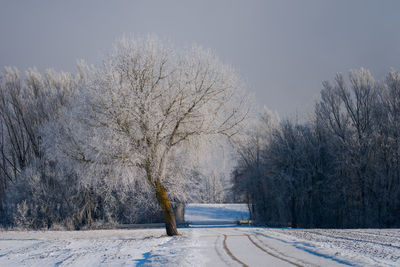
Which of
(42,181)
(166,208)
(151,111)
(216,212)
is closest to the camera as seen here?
(151,111)

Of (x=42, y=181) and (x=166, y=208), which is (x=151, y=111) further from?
(x=42, y=181)

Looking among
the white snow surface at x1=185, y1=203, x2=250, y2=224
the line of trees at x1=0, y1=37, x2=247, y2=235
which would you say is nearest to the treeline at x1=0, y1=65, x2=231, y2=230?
the line of trees at x1=0, y1=37, x2=247, y2=235

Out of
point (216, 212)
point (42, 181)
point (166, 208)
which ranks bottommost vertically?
point (216, 212)

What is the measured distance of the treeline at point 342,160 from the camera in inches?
1340

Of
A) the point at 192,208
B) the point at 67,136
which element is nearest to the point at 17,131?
the point at 67,136

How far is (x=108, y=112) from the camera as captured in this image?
47.8 feet

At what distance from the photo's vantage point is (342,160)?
117ft

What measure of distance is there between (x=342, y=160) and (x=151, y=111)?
26.9 metres

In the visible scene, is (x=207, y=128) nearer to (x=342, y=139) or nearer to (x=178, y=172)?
(x=178, y=172)

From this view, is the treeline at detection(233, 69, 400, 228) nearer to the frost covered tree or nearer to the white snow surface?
the frost covered tree

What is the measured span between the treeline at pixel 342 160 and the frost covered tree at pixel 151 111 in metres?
20.0

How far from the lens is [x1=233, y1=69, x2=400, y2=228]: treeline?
34031 mm

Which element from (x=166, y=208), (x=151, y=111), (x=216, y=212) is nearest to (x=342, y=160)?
(x=166, y=208)

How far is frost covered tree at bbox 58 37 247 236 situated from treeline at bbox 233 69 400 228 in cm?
1996
